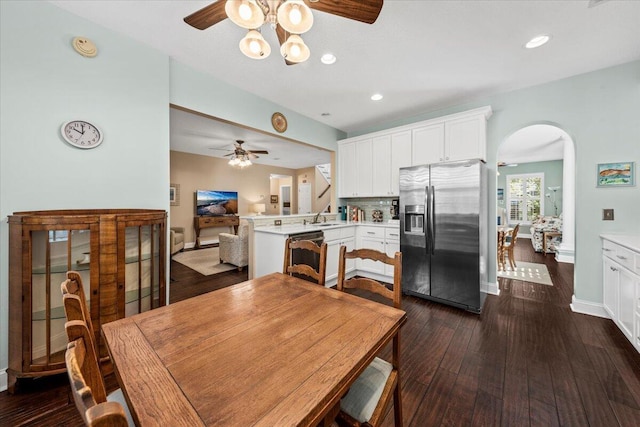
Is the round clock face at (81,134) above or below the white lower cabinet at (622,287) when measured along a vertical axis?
above

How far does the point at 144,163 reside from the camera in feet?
7.53

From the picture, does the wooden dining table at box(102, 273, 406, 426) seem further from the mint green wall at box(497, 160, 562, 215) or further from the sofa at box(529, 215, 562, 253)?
the mint green wall at box(497, 160, 562, 215)

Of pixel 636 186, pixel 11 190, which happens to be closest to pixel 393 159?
pixel 636 186

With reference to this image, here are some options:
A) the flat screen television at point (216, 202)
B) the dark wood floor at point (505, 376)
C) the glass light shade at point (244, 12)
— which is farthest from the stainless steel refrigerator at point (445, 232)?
the flat screen television at point (216, 202)

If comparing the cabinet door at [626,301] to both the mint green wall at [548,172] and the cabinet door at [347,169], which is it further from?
the mint green wall at [548,172]

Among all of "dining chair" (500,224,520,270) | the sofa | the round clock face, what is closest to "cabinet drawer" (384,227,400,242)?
"dining chair" (500,224,520,270)

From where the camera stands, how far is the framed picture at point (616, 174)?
2611 millimetres

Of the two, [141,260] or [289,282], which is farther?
[141,260]

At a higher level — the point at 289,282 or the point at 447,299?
the point at 289,282

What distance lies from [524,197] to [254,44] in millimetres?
10276

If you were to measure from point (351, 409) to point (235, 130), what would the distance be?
189 inches

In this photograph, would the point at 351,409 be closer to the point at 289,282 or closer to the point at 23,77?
the point at 289,282

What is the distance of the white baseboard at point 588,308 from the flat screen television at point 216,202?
24.9 feet

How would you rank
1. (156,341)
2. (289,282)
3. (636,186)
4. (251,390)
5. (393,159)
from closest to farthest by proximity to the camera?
(251,390)
(156,341)
(289,282)
(636,186)
(393,159)
